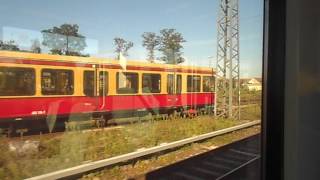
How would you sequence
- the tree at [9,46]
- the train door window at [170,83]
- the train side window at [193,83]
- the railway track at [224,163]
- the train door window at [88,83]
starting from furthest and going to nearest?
the railway track at [224,163]
the train side window at [193,83]
the train door window at [170,83]
the train door window at [88,83]
the tree at [9,46]

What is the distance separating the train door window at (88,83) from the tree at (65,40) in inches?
4.1

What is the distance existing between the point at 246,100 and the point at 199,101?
0.48 metres

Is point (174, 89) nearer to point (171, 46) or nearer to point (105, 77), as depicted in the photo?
point (171, 46)

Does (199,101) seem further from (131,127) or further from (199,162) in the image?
(131,127)

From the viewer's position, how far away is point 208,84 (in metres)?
2.29

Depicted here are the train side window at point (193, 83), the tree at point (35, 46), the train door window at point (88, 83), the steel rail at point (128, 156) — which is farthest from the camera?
the train side window at point (193, 83)

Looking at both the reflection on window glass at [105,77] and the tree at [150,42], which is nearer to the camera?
the reflection on window glass at [105,77]

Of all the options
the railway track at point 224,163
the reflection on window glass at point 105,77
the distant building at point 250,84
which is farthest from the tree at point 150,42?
the distant building at point 250,84

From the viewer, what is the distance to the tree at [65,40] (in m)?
1.33

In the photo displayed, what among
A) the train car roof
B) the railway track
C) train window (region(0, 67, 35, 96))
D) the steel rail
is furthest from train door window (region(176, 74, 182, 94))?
train window (region(0, 67, 35, 96))

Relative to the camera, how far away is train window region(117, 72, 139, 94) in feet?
5.54

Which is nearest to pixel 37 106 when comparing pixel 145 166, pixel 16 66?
pixel 16 66

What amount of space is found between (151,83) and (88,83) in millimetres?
413

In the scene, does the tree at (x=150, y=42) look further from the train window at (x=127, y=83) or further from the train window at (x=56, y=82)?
the train window at (x=56, y=82)
